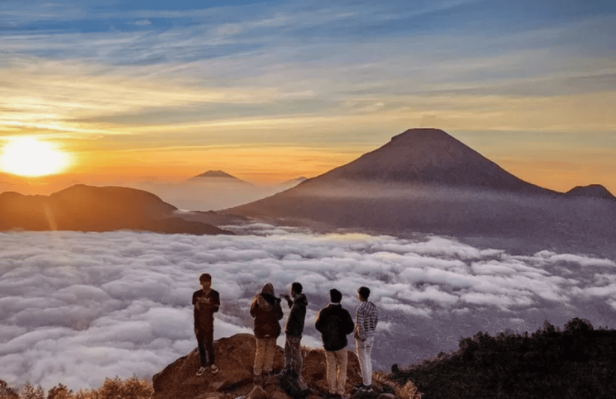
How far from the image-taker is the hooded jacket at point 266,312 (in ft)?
36.3

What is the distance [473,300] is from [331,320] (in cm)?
18848

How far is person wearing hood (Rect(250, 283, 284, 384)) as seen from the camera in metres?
11.1

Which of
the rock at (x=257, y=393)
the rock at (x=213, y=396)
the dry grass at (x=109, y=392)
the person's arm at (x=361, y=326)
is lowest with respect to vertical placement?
the dry grass at (x=109, y=392)

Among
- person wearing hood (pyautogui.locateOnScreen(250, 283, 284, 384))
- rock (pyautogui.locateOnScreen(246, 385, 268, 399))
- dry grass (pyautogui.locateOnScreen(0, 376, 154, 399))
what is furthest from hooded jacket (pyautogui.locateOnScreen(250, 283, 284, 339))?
dry grass (pyautogui.locateOnScreen(0, 376, 154, 399))

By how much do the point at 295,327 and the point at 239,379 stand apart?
6.55 feet

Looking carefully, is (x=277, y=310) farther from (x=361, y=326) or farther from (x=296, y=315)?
(x=361, y=326)

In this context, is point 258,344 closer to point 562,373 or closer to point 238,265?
point 562,373

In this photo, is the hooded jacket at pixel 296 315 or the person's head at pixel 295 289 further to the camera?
the hooded jacket at pixel 296 315

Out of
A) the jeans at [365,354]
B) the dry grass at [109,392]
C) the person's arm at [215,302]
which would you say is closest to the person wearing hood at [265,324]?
the person's arm at [215,302]

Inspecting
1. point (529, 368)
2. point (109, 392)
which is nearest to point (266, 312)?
point (109, 392)

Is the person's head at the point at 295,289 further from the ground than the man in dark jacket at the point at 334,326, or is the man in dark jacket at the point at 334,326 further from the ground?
the person's head at the point at 295,289

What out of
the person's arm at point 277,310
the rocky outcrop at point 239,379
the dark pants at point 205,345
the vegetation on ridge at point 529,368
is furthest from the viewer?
the vegetation on ridge at point 529,368

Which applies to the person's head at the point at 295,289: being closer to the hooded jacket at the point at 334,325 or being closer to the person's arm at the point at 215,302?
the hooded jacket at the point at 334,325

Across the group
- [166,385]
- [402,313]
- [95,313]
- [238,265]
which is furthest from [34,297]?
[166,385]
